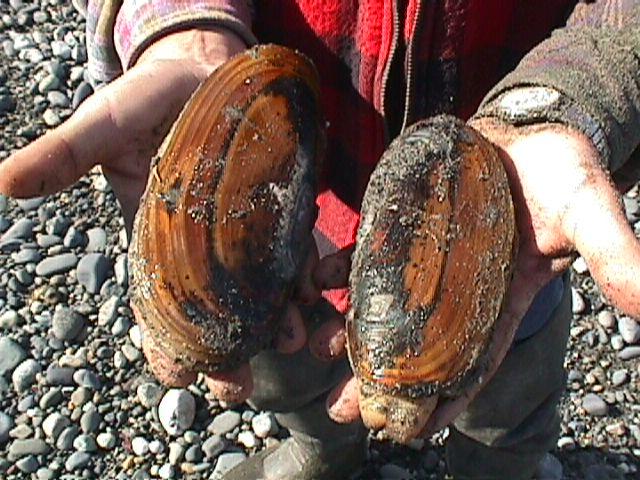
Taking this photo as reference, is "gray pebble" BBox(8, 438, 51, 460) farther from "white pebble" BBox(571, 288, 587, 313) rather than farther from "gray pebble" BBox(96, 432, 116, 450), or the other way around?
"white pebble" BBox(571, 288, 587, 313)

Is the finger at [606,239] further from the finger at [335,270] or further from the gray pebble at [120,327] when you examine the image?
the gray pebble at [120,327]

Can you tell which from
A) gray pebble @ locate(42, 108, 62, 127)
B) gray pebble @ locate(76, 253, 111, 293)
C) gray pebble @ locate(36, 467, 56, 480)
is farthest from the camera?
gray pebble @ locate(42, 108, 62, 127)

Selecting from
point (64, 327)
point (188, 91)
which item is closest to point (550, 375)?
point (188, 91)

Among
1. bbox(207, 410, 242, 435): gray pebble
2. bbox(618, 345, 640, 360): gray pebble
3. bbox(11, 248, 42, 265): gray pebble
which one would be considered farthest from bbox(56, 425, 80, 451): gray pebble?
bbox(618, 345, 640, 360): gray pebble

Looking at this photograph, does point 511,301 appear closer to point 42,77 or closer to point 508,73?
point 508,73

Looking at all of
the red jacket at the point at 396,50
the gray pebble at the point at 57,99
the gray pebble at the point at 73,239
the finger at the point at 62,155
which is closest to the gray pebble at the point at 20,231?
the gray pebble at the point at 73,239
